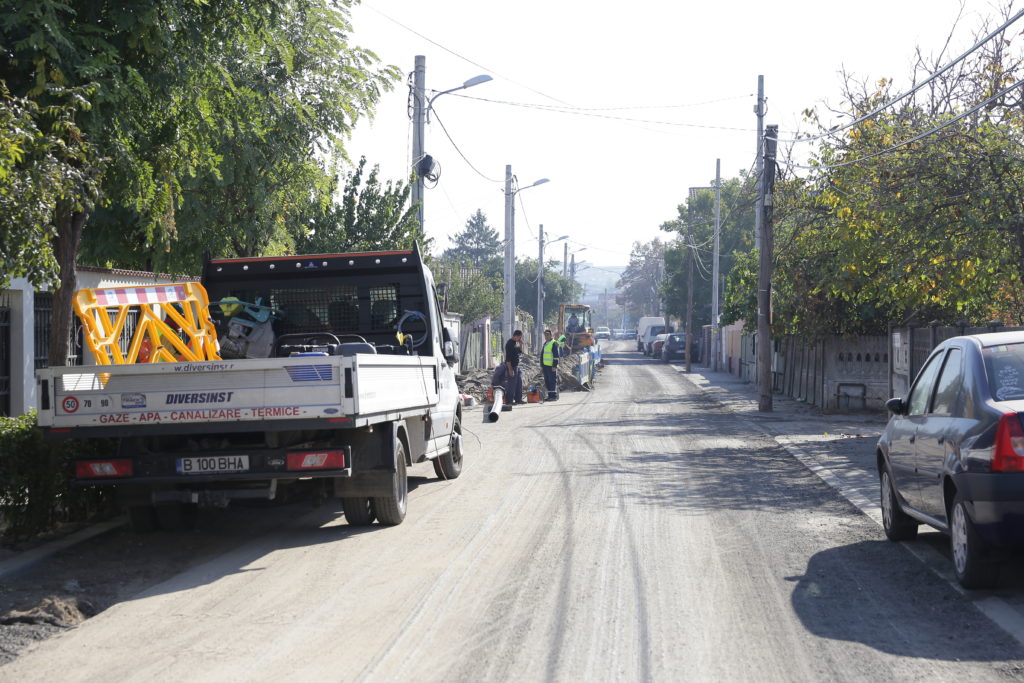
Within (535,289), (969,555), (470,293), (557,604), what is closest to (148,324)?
(557,604)

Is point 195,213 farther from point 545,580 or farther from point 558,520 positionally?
point 545,580

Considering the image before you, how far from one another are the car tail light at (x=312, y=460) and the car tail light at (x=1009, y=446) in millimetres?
4752

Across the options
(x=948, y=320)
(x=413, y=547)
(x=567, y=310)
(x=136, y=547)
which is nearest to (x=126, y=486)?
(x=136, y=547)

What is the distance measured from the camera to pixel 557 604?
6625 mm

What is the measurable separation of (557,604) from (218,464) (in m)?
3.25

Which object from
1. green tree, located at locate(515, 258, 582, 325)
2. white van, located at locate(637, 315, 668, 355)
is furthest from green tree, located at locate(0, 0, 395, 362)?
green tree, located at locate(515, 258, 582, 325)

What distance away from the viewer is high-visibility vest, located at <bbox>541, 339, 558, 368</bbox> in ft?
98.7

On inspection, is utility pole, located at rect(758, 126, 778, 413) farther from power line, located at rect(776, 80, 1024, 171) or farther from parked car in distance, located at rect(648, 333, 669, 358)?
parked car in distance, located at rect(648, 333, 669, 358)

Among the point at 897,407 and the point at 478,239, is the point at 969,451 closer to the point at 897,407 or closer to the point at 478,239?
the point at 897,407

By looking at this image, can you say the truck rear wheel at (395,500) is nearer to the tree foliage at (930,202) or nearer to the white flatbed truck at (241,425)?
the white flatbed truck at (241,425)

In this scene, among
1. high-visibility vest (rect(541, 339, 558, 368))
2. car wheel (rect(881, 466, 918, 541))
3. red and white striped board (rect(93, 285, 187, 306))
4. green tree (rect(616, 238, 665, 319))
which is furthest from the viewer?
green tree (rect(616, 238, 665, 319))

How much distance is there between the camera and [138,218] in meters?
11.7

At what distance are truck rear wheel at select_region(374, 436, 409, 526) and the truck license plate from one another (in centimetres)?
132

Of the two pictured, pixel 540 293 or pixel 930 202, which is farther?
pixel 540 293
